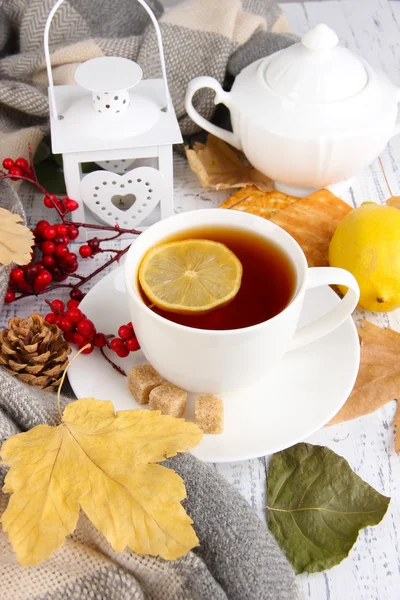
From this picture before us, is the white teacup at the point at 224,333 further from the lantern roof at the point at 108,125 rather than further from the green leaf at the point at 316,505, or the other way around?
the lantern roof at the point at 108,125

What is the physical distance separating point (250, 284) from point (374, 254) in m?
0.21

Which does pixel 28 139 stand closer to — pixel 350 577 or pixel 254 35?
pixel 254 35

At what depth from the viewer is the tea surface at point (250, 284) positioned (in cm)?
82

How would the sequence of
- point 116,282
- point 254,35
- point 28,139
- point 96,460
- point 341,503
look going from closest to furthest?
point 96,460 → point 341,503 → point 116,282 → point 28,139 → point 254,35

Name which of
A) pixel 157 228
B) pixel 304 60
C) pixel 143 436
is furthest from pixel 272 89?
Result: pixel 143 436

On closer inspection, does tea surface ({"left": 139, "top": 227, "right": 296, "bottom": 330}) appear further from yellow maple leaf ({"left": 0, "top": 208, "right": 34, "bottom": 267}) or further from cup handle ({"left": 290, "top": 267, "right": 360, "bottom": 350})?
yellow maple leaf ({"left": 0, "top": 208, "right": 34, "bottom": 267})

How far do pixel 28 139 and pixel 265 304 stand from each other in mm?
578

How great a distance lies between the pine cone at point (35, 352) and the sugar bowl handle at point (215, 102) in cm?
50

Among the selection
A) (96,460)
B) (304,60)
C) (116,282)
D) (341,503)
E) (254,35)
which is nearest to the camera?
(96,460)

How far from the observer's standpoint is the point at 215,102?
45.3 inches

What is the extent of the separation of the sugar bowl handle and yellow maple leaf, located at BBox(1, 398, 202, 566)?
61 cm

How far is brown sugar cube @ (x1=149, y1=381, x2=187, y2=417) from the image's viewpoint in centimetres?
81

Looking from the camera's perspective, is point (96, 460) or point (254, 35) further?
point (254, 35)

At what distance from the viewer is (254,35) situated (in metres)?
1.33
